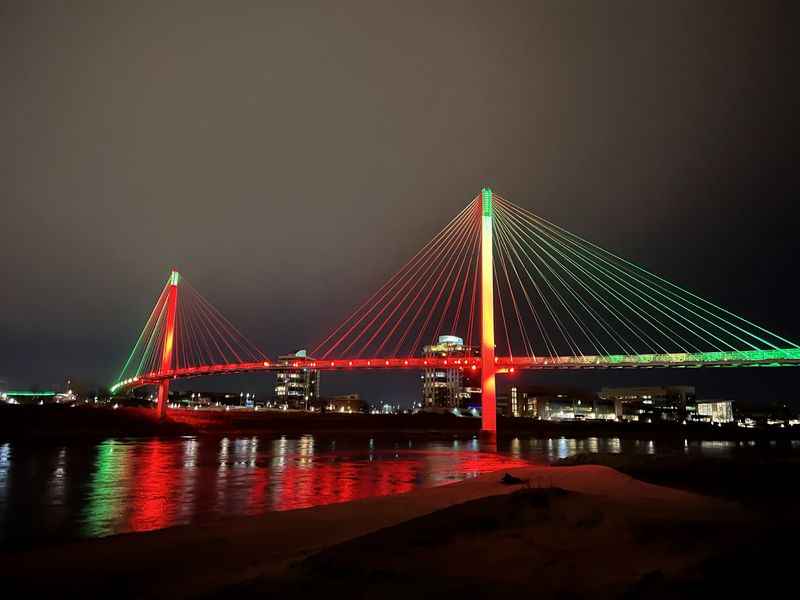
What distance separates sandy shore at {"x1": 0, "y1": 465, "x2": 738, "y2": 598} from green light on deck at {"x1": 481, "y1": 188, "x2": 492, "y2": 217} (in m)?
38.2

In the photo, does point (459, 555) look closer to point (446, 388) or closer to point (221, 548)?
point (221, 548)

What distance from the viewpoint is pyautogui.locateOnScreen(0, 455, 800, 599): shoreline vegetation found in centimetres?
468

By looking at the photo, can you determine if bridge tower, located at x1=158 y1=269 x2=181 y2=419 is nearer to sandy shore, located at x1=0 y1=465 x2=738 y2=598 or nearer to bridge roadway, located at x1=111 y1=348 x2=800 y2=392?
bridge roadway, located at x1=111 y1=348 x2=800 y2=392

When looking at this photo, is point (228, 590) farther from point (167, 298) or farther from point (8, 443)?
point (167, 298)

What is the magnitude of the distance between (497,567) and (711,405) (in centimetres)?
16293

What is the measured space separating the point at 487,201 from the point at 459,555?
4513 centimetres

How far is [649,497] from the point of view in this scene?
10.5 m

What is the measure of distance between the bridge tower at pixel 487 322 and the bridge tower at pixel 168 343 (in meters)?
33.7

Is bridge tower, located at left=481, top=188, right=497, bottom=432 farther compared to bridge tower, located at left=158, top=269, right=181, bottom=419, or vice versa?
bridge tower, located at left=158, top=269, right=181, bottom=419

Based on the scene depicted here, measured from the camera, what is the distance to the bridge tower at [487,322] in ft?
147

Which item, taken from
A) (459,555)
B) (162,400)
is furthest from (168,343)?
(459,555)

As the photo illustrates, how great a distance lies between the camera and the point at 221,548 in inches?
289

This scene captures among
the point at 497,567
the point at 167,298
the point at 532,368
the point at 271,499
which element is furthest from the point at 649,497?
the point at 167,298

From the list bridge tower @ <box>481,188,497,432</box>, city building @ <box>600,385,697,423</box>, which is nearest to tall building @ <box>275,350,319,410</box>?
city building @ <box>600,385,697,423</box>
